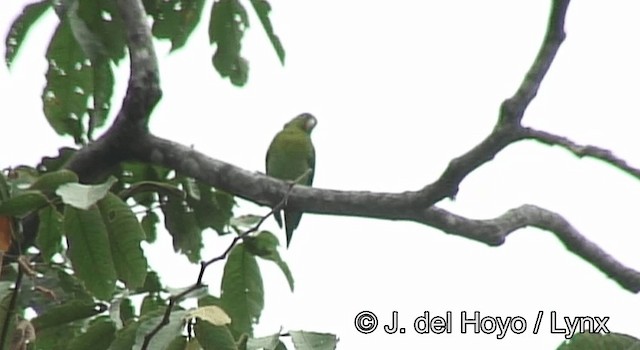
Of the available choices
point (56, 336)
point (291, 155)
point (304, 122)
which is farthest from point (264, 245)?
point (304, 122)

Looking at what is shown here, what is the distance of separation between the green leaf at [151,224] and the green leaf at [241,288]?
490 mm

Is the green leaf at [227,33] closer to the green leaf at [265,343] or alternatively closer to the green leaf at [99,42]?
the green leaf at [99,42]

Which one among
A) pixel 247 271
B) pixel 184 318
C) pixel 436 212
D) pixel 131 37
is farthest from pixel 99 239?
pixel 131 37

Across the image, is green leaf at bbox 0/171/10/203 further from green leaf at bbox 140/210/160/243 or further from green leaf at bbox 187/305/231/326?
green leaf at bbox 140/210/160/243

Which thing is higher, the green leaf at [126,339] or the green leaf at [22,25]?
the green leaf at [22,25]

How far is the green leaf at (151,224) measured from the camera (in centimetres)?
226

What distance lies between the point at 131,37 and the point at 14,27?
0.68ft

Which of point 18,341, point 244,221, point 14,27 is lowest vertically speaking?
point 18,341

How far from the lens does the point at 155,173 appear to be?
2.15 m

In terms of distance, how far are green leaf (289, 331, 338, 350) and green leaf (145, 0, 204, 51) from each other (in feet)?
3.24

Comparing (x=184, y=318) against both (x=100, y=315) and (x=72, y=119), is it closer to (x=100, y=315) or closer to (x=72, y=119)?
(x=100, y=315)

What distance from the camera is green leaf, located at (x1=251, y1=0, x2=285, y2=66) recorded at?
221 centimetres

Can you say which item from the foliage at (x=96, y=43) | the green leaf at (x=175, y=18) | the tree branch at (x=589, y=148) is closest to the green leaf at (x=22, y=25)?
the foliage at (x=96, y=43)

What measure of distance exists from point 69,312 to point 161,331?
283 millimetres
